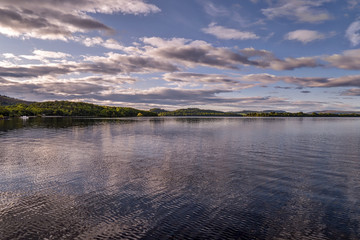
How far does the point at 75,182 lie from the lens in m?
20.7

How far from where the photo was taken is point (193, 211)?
1468 centimetres

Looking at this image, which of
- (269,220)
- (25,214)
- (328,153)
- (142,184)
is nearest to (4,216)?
(25,214)

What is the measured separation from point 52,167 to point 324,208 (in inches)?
1043

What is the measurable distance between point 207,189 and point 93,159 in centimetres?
1824

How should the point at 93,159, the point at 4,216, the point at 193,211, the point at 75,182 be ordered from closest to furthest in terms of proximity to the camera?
the point at 4,216 → the point at 193,211 → the point at 75,182 → the point at 93,159

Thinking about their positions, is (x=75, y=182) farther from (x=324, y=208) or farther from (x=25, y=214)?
(x=324, y=208)

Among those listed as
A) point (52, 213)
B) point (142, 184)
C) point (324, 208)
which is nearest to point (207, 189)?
point (142, 184)

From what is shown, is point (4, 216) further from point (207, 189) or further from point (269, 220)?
point (269, 220)

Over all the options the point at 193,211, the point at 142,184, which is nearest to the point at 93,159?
the point at 142,184

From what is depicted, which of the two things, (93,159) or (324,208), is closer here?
(324,208)

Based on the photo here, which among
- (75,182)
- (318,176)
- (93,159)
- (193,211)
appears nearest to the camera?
(193,211)

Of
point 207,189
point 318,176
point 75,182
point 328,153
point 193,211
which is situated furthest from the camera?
point 328,153

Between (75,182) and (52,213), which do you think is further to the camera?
(75,182)

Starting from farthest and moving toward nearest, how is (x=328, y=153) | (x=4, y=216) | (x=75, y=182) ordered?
1. (x=328, y=153)
2. (x=75, y=182)
3. (x=4, y=216)
